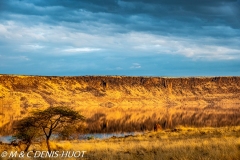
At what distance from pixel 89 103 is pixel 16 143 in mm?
84440

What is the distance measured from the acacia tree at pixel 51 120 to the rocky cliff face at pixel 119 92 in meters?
70.7

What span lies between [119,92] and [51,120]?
355ft

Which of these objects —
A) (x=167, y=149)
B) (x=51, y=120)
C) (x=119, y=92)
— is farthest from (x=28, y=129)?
(x=119, y=92)

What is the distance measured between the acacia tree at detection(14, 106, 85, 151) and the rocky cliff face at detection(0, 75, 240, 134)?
2785 inches

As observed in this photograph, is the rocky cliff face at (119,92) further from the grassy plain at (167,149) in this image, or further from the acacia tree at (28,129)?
the acacia tree at (28,129)

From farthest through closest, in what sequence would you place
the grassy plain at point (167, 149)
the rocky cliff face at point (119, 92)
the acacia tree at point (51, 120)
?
the rocky cliff face at point (119, 92)
the acacia tree at point (51, 120)
the grassy plain at point (167, 149)

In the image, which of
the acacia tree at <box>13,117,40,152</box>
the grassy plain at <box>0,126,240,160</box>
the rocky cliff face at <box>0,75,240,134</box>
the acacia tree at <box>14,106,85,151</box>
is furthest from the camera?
the rocky cliff face at <box>0,75,240,134</box>

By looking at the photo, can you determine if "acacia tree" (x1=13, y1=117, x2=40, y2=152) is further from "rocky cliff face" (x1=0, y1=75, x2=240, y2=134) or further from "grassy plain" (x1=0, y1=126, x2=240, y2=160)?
"rocky cliff face" (x1=0, y1=75, x2=240, y2=134)

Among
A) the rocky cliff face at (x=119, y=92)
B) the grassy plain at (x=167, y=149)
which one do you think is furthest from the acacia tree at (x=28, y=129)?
the rocky cliff face at (x=119, y=92)

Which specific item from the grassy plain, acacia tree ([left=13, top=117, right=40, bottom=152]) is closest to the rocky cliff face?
the grassy plain

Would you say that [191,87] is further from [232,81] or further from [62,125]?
[62,125]

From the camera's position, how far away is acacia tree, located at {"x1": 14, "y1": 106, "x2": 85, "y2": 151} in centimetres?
1720

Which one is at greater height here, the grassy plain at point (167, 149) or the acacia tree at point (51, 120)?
the acacia tree at point (51, 120)

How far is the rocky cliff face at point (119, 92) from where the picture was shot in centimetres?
9750
